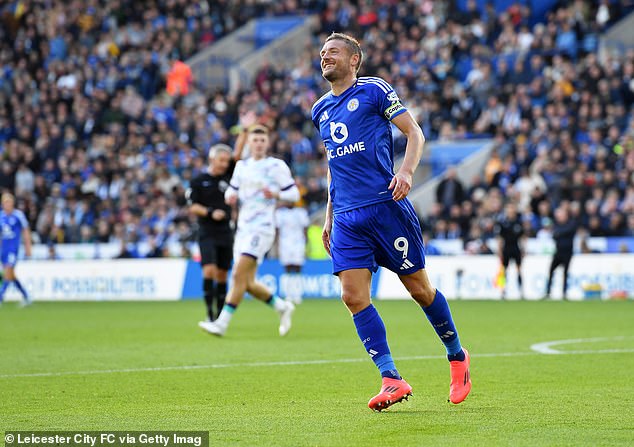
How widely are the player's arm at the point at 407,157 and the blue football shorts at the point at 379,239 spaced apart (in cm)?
22

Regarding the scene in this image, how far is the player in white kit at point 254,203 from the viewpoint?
560 inches

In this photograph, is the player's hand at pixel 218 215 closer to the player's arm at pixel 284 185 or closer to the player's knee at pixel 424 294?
the player's arm at pixel 284 185

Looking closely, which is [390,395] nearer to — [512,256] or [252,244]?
[252,244]

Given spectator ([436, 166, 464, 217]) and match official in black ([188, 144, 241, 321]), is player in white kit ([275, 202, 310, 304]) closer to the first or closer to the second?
spectator ([436, 166, 464, 217])

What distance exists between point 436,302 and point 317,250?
21531 millimetres

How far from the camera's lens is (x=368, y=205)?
25.6 ft

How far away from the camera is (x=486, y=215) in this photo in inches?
1094

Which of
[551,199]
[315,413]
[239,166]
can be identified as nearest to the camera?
[315,413]

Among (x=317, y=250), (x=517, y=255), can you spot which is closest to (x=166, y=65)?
(x=317, y=250)

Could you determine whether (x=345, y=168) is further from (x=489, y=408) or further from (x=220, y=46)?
(x=220, y=46)

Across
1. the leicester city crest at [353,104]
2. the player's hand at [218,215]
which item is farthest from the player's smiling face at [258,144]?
the leicester city crest at [353,104]

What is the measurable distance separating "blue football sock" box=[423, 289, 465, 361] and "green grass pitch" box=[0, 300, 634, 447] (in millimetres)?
351

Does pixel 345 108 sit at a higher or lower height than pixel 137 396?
higher

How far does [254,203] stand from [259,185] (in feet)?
0.76
